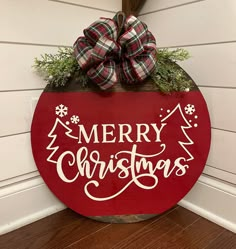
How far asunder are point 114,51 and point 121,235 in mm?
622

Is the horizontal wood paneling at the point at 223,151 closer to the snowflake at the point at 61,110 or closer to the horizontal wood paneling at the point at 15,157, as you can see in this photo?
the snowflake at the point at 61,110

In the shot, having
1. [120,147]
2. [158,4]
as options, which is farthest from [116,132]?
[158,4]

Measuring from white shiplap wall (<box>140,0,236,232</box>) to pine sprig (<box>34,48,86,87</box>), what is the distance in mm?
423

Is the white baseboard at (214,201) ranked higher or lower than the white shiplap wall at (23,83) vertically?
lower

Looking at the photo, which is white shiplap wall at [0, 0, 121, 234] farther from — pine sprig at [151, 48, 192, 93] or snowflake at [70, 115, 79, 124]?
pine sprig at [151, 48, 192, 93]

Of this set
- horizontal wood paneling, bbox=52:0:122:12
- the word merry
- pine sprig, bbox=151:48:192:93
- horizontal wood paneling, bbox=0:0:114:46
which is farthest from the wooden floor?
horizontal wood paneling, bbox=52:0:122:12

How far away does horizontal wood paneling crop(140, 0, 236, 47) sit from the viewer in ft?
2.84

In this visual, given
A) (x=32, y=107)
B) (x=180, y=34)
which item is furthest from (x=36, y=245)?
(x=180, y=34)

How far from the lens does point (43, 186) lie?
1.00 meters

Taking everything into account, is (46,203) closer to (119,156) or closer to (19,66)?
(119,156)

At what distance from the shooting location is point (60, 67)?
86cm

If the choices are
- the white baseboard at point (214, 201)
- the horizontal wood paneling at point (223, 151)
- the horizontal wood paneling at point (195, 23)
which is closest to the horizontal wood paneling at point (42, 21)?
the horizontal wood paneling at point (195, 23)

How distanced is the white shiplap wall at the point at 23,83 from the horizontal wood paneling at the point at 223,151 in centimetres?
66

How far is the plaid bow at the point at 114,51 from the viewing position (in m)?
0.79
